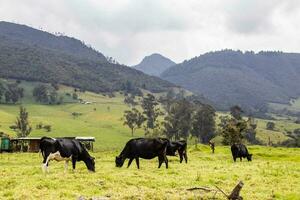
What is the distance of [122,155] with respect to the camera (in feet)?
111

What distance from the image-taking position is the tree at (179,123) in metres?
156

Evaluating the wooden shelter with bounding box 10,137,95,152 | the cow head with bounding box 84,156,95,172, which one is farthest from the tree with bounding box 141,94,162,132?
the cow head with bounding box 84,156,95,172

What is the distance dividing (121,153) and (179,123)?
124043mm

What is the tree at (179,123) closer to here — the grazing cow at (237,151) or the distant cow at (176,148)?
the grazing cow at (237,151)

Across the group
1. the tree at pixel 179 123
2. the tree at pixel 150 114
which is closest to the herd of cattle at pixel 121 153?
the tree at pixel 179 123

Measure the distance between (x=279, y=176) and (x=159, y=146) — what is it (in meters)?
9.20

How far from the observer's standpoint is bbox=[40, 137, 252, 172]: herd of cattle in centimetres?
2720

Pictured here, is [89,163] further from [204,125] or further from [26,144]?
[204,125]

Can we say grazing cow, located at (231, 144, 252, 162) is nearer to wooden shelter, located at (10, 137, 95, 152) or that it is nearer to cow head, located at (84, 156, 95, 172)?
cow head, located at (84, 156, 95, 172)

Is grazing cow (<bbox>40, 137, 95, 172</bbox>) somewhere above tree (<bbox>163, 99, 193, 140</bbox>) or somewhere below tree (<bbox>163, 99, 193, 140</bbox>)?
below

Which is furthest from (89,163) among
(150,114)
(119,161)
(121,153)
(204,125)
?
(150,114)

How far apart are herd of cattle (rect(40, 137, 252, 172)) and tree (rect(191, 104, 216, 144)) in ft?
358

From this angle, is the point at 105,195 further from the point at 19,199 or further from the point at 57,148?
the point at 57,148

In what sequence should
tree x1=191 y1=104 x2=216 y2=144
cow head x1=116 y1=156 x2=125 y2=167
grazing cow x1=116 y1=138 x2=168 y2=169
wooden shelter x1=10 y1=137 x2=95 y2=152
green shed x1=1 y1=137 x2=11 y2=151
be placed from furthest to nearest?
tree x1=191 y1=104 x2=216 y2=144
wooden shelter x1=10 y1=137 x2=95 y2=152
green shed x1=1 y1=137 x2=11 y2=151
cow head x1=116 y1=156 x2=125 y2=167
grazing cow x1=116 y1=138 x2=168 y2=169
